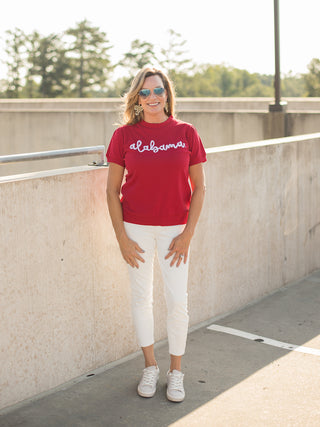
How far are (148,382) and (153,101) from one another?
1.71 meters

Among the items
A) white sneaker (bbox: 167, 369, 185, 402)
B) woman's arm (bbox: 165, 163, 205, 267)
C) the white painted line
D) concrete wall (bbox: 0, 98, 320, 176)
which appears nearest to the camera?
woman's arm (bbox: 165, 163, 205, 267)

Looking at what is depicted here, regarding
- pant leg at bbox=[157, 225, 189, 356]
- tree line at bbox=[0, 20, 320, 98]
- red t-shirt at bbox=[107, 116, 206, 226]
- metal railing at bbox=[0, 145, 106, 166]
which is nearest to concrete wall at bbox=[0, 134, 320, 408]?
metal railing at bbox=[0, 145, 106, 166]

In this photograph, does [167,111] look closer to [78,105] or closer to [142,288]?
[142,288]

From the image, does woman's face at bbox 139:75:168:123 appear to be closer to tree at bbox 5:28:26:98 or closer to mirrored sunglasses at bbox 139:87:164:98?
mirrored sunglasses at bbox 139:87:164:98

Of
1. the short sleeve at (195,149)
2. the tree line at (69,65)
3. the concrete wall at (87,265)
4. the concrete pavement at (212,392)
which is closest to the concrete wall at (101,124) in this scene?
the concrete wall at (87,265)

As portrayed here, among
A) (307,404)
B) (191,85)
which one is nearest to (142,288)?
(307,404)

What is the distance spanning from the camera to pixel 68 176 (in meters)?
4.30

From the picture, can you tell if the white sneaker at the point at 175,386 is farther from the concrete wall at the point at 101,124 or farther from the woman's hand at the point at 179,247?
the concrete wall at the point at 101,124

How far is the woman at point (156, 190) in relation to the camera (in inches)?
155

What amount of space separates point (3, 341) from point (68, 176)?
1075 mm

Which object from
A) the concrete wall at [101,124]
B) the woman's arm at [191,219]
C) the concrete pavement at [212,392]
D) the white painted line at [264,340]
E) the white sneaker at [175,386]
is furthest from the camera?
the concrete wall at [101,124]

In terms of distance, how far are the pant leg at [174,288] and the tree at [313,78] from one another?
82.7 metres

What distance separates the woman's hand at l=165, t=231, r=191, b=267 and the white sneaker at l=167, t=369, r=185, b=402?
0.70m

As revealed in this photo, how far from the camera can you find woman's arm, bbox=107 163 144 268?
4.07 meters
